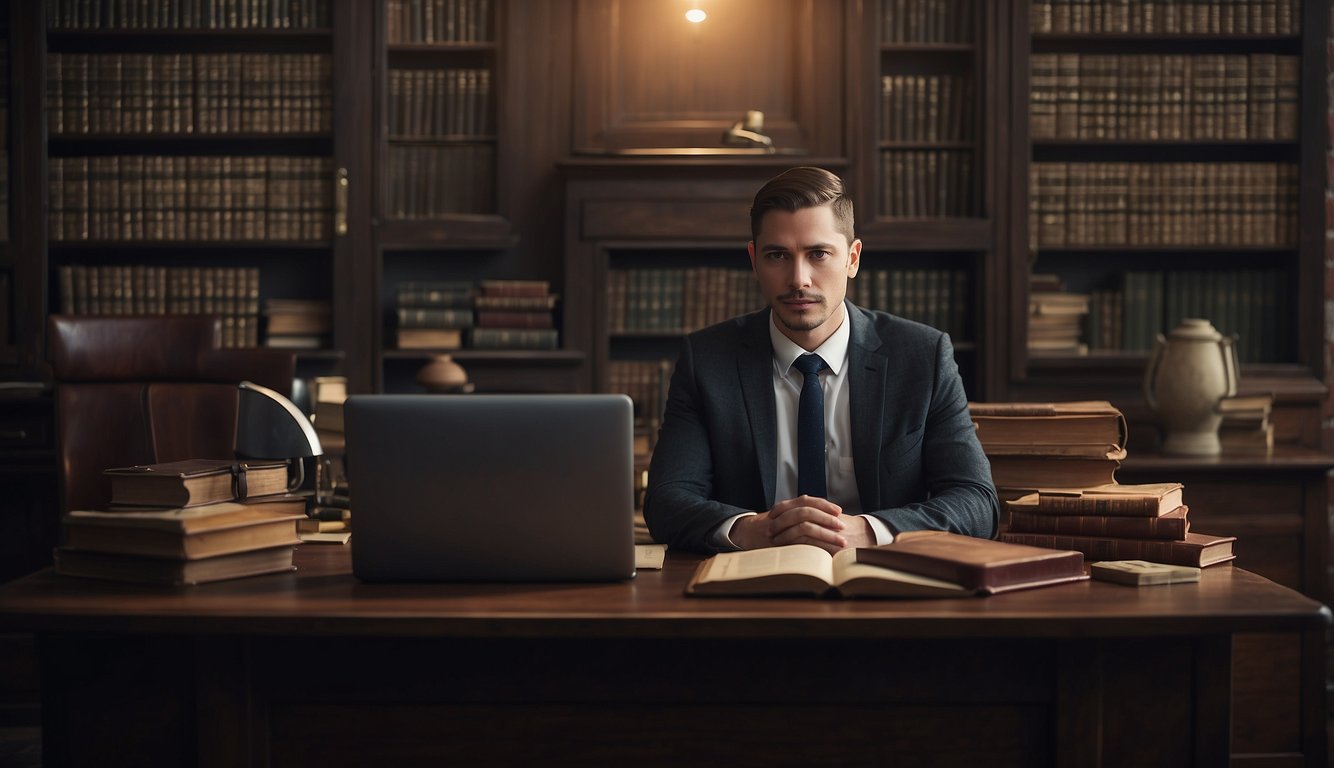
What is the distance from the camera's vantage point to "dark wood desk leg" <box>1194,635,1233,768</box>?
1328mm

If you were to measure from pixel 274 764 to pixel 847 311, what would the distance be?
3.81 ft

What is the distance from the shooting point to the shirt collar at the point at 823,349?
201 centimetres

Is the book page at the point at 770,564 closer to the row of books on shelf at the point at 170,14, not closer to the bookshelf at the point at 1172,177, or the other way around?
the bookshelf at the point at 1172,177

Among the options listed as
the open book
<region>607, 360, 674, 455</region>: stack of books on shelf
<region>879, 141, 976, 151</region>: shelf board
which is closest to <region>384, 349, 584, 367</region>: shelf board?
<region>607, 360, 674, 455</region>: stack of books on shelf

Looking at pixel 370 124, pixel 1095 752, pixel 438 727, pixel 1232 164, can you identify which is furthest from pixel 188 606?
pixel 1232 164

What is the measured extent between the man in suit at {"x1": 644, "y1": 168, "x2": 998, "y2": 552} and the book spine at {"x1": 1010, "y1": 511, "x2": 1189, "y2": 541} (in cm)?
16

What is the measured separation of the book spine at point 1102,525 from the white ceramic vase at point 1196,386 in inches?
69.2

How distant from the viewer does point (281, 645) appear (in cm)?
136

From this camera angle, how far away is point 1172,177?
12.3ft

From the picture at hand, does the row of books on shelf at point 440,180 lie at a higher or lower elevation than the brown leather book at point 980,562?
higher

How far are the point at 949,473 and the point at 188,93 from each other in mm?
2823

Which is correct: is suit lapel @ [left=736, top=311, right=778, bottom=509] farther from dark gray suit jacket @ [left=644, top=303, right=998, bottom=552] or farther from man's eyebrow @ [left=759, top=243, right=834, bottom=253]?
man's eyebrow @ [left=759, top=243, right=834, bottom=253]

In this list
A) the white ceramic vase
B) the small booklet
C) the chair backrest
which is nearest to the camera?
the small booklet

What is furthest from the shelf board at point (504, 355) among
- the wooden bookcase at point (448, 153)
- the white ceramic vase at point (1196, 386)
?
the white ceramic vase at point (1196, 386)
